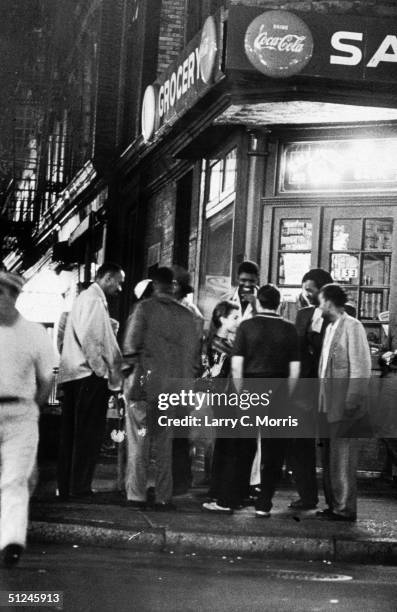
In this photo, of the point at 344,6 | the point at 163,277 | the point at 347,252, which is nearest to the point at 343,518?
the point at 163,277

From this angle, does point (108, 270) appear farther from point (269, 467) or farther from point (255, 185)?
point (255, 185)

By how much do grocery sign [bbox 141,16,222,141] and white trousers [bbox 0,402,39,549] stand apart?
6488 millimetres

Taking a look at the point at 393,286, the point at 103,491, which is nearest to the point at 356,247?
the point at 393,286

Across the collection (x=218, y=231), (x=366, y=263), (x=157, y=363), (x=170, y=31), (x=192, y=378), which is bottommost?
(x=192, y=378)

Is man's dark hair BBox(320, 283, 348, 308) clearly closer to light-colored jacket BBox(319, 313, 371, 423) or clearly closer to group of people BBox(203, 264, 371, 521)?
group of people BBox(203, 264, 371, 521)

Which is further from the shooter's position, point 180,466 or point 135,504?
point 180,466

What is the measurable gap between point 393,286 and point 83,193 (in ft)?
44.6

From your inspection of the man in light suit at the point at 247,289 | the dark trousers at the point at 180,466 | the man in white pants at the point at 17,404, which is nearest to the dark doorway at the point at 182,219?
the man in light suit at the point at 247,289

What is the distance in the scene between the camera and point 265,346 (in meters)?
9.45

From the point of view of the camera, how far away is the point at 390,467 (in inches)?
493

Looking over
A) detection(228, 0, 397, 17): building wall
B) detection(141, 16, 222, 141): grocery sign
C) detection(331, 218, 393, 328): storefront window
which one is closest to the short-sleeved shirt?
detection(141, 16, 222, 141): grocery sign

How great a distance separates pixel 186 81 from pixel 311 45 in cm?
210

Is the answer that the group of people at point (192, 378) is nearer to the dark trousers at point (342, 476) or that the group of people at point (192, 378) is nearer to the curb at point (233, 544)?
the dark trousers at point (342, 476)

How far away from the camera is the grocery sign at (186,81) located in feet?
40.4
